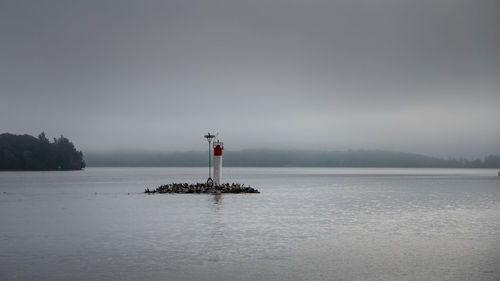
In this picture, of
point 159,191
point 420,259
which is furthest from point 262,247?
point 159,191

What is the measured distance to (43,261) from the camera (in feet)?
58.1

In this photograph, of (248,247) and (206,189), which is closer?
(248,247)

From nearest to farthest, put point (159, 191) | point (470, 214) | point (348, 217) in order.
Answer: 1. point (348, 217)
2. point (470, 214)
3. point (159, 191)

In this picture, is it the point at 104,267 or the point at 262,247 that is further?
the point at 262,247

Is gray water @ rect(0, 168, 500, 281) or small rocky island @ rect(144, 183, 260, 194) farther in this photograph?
small rocky island @ rect(144, 183, 260, 194)

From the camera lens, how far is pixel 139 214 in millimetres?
36375

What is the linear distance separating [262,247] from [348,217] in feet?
50.8

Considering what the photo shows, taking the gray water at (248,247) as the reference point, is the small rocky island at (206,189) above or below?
above

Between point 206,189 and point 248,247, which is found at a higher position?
point 206,189

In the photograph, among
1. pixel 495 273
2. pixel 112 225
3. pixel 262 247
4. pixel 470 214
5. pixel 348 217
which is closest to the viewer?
pixel 495 273

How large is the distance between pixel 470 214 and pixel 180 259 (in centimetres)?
2765

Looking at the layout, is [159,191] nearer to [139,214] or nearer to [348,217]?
[139,214]

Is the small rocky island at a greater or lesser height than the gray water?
greater

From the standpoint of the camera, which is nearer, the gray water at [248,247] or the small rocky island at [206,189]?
the gray water at [248,247]
